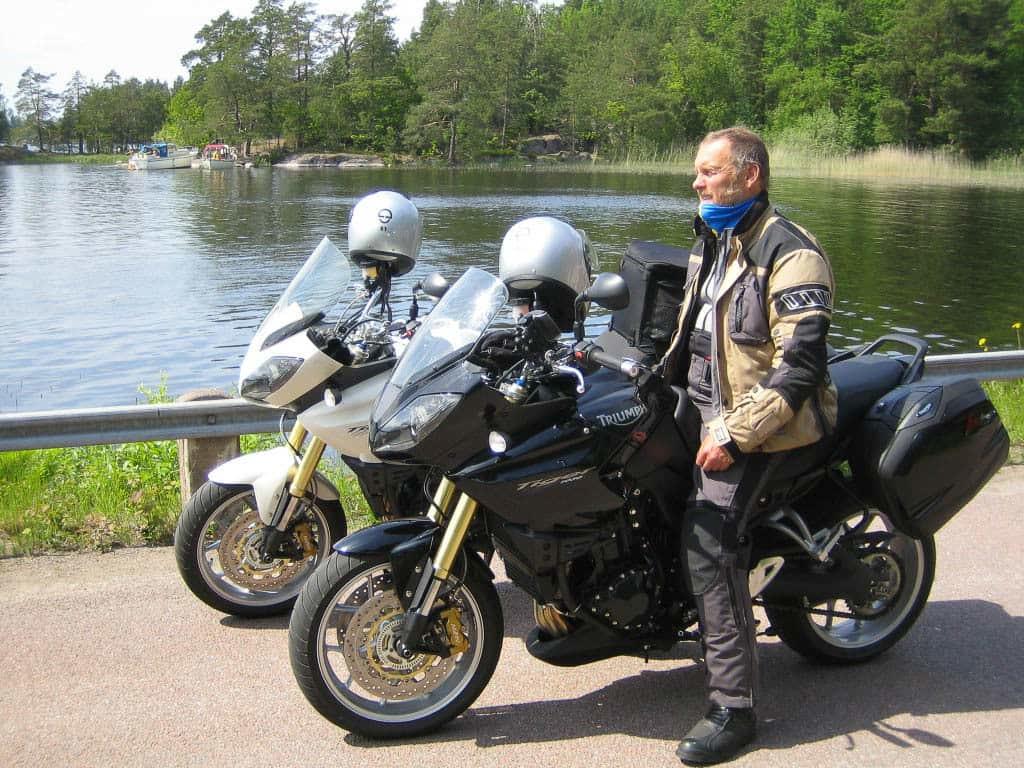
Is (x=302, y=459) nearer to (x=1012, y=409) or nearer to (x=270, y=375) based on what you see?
(x=270, y=375)

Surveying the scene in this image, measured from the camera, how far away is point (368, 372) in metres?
4.30

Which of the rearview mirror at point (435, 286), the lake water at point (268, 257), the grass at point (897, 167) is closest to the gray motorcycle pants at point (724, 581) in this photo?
the rearview mirror at point (435, 286)

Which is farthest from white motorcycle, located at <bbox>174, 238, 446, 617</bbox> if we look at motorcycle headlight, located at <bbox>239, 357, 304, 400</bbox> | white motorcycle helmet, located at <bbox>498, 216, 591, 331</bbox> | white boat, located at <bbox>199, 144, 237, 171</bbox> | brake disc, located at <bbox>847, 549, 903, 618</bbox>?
white boat, located at <bbox>199, 144, 237, 171</bbox>

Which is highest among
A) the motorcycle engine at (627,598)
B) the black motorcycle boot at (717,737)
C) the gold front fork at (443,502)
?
the gold front fork at (443,502)

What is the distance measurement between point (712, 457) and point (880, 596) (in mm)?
1162

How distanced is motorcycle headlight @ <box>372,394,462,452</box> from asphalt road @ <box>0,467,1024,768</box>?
1028 mm

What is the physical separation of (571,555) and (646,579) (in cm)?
31

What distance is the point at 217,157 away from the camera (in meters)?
83.4

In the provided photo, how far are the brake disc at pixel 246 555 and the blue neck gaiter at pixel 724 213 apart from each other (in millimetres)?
2241

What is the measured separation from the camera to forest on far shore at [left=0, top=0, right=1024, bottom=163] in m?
73.8

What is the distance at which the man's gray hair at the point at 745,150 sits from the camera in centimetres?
349

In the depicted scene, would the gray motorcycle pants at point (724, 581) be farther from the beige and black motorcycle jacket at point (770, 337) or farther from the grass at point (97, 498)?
the grass at point (97, 498)

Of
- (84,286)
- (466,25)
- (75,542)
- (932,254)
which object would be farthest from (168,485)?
(466,25)

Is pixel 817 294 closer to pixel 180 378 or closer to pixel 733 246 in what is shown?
pixel 733 246
